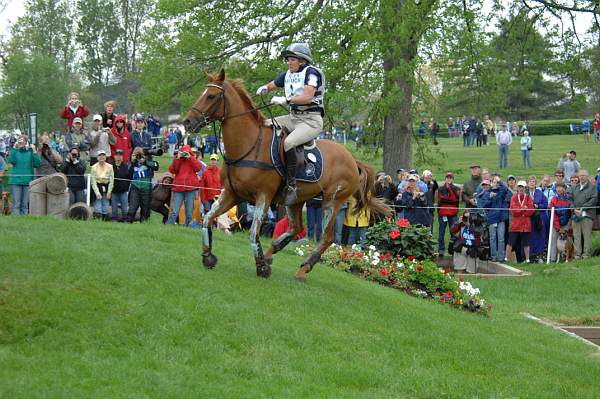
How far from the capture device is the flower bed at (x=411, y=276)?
15.5 m

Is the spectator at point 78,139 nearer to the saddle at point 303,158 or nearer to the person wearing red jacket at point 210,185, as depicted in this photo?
the person wearing red jacket at point 210,185

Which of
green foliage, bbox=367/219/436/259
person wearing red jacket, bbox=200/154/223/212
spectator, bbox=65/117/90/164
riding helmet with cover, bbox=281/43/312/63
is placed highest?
riding helmet with cover, bbox=281/43/312/63

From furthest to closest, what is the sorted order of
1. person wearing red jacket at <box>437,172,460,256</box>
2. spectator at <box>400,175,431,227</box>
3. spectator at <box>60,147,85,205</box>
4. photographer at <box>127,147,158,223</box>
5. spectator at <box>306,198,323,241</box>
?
person wearing red jacket at <box>437,172,460,256</box> → spectator at <box>306,198,323,241</box> → spectator at <box>400,175,431,227</box> → photographer at <box>127,147,158,223</box> → spectator at <box>60,147,85,205</box>

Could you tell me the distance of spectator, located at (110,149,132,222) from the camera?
2034 cm

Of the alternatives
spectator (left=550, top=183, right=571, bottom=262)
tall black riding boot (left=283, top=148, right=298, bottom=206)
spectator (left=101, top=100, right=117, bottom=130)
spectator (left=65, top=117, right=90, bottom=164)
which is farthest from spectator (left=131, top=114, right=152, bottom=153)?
spectator (left=550, top=183, right=571, bottom=262)

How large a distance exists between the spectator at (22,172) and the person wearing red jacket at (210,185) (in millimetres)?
3859

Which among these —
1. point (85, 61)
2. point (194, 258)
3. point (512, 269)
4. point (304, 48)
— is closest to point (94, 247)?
point (194, 258)

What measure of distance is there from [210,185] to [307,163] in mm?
8309

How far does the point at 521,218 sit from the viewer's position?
22422mm

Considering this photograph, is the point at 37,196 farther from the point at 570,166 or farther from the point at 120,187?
the point at 570,166

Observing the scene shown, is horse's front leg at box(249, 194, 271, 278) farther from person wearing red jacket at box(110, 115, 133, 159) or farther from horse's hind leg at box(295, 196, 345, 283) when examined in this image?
person wearing red jacket at box(110, 115, 133, 159)

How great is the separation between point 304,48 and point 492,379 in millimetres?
5591

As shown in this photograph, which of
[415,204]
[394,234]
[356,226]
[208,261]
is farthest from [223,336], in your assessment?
[415,204]

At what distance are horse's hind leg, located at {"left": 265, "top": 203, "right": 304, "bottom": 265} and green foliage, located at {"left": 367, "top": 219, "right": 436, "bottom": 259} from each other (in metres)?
4.22
